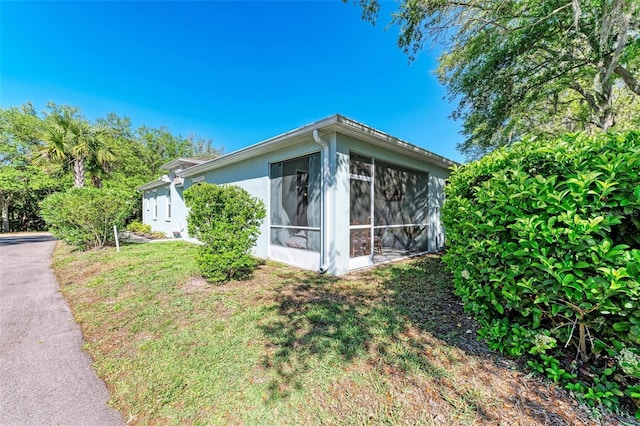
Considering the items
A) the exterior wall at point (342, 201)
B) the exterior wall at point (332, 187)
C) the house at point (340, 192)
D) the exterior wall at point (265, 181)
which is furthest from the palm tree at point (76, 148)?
the exterior wall at point (342, 201)

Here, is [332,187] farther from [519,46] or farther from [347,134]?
[519,46]

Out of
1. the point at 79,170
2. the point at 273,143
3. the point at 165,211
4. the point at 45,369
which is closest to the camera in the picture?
the point at 45,369

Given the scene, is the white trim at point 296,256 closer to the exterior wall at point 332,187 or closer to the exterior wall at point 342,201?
the exterior wall at point 332,187

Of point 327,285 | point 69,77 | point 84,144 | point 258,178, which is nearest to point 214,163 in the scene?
point 258,178

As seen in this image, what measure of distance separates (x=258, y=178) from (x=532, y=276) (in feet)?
21.3

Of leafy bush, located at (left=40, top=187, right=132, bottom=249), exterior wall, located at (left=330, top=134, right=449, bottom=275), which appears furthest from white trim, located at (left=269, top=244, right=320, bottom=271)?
leafy bush, located at (left=40, top=187, right=132, bottom=249)

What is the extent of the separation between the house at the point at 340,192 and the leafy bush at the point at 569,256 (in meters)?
3.11

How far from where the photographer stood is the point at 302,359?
229 centimetres

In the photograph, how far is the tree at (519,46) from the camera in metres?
5.60

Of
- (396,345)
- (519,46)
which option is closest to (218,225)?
(396,345)

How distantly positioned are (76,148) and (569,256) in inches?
657

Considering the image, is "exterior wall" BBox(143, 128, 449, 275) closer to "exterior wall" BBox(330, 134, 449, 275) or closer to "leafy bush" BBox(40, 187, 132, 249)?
"exterior wall" BBox(330, 134, 449, 275)

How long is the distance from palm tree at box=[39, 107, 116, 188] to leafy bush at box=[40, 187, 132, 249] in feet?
12.8

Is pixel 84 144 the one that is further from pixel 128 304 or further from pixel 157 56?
pixel 128 304
